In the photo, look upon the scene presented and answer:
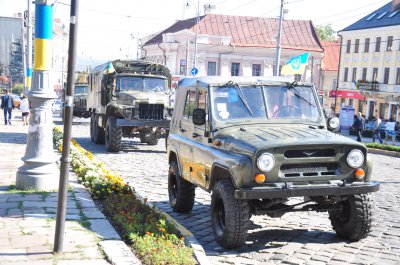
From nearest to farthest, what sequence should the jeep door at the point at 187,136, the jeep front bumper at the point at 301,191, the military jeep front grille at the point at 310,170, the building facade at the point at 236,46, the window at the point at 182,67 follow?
the jeep front bumper at the point at 301,191, the military jeep front grille at the point at 310,170, the jeep door at the point at 187,136, the window at the point at 182,67, the building facade at the point at 236,46

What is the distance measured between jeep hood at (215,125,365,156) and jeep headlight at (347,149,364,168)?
0.08 metres

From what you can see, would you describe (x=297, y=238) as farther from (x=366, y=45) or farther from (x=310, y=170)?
(x=366, y=45)

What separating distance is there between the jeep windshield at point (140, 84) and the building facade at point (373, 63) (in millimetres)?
36346

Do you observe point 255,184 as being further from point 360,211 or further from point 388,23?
point 388,23

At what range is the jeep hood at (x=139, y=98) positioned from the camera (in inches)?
667

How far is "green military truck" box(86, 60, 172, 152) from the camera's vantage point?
54.5 feet

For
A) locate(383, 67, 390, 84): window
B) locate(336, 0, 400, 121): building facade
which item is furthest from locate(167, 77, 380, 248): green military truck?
locate(383, 67, 390, 84): window

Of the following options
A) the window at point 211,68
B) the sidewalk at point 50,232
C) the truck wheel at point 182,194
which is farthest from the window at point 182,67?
the truck wheel at point 182,194

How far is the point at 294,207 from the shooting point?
6480 millimetres

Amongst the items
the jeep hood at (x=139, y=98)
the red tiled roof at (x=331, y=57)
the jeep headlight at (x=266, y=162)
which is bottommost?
the jeep headlight at (x=266, y=162)

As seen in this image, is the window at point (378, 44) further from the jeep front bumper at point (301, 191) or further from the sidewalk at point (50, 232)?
the jeep front bumper at point (301, 191)

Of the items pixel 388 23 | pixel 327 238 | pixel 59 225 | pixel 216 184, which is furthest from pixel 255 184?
pixel 388 23

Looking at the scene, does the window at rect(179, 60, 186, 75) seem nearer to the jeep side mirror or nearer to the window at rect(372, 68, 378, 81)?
the window at rect(372, 68, 378, 81)

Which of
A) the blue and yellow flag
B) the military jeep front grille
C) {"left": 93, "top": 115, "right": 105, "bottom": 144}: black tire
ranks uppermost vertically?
the blue and yellow flag
